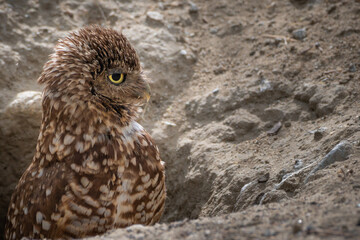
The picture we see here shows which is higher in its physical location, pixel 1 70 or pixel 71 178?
pixel 1 70

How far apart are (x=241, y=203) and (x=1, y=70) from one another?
9.55ft

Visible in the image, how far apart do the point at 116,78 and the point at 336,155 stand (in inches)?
69.8

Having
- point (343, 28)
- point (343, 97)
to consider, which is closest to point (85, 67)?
point (343, 97)

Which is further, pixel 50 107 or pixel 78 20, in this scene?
pixel 78 20

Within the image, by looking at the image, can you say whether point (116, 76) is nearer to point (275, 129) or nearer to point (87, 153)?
point (87, 153)

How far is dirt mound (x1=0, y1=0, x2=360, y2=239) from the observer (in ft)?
11.2

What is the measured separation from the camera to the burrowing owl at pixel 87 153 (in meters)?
2.92

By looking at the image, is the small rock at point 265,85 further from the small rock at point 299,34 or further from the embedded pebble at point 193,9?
the embedded pebble at point 193,9

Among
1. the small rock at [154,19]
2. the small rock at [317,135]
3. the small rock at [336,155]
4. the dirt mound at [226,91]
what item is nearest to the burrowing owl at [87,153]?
the dirt mound at [226,91]

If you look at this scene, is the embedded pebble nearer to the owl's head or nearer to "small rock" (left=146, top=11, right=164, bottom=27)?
"small rock" (left=146, top=11, right=164, bottom=27)

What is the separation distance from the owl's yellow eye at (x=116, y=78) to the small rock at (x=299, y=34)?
2.34 meters

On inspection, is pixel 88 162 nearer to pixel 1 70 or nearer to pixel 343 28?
pixel 1 70

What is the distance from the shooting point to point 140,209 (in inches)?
123

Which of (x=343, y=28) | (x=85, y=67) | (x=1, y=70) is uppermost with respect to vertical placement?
(x=343, y=28)
